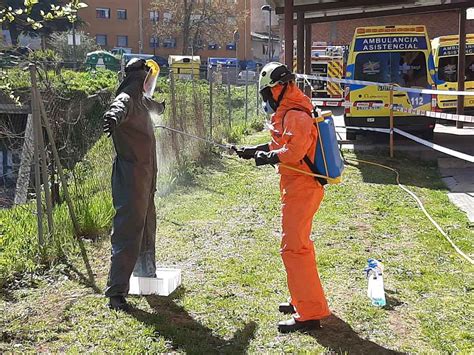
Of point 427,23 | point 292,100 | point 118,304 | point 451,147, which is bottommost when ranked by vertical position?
point 118,304

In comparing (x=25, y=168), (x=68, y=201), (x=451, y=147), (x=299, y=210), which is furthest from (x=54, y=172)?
(x=451, y=147)

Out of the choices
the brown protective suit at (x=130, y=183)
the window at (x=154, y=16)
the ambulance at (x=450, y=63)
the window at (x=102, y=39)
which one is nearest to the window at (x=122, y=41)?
the window at (x=102, y=39)

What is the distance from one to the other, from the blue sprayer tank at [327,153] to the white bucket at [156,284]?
172cm

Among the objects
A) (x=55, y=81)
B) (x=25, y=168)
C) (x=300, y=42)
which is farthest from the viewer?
(x=300, y=42)

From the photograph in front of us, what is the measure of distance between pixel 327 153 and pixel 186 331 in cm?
167

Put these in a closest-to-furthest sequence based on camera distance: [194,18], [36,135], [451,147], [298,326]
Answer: [298,326]
[36,135]
[451,147]
[194,18]

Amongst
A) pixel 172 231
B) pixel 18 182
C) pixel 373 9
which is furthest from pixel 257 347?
pixel 373 9

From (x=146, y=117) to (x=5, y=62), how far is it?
10.4 feet

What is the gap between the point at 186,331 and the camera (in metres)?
4.57

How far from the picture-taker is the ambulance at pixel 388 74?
1334cm

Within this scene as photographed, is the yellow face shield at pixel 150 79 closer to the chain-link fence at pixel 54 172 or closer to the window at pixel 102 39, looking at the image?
the chain-link fence at pixel 54 172

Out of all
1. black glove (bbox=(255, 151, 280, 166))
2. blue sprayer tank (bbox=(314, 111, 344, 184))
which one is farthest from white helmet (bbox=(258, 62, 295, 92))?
black glove (bbox=(255, 151, 280, 166))

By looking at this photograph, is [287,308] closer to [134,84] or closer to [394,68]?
[134,84]

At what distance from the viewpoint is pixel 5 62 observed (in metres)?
7.25
